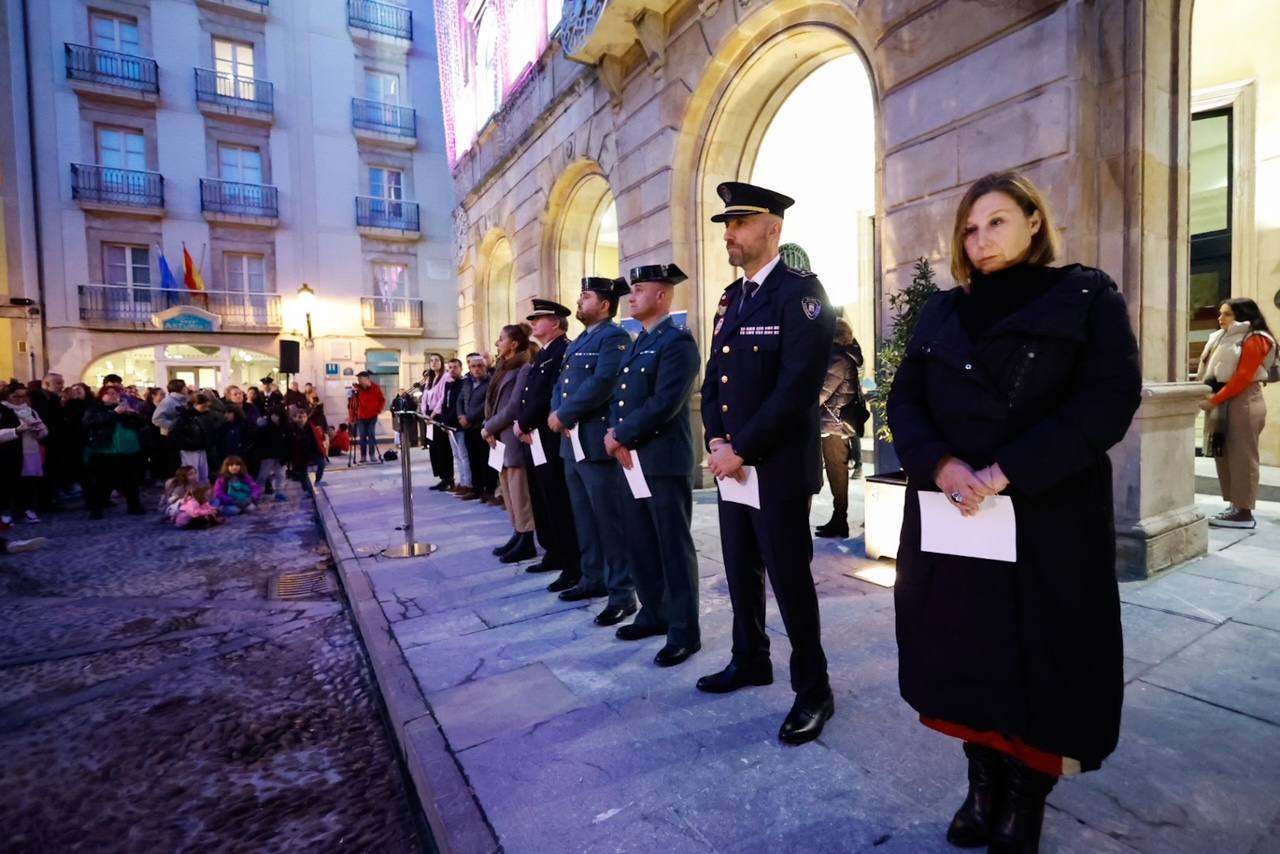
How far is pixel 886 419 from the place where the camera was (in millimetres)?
4719

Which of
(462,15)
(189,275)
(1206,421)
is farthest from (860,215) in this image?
(189,275)

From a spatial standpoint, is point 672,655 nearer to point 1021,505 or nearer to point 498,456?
point 1021,505

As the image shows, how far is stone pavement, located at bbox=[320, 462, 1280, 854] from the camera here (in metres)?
2.03

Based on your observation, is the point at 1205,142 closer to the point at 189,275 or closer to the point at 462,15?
the point at 462,15

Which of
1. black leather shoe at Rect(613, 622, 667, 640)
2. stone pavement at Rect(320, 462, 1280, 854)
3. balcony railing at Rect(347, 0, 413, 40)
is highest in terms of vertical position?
balcony railing at Rect(347, 0, 413, 40)

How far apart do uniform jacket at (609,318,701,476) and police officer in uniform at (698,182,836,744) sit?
0.47 meters

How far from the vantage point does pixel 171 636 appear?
4.25 metres

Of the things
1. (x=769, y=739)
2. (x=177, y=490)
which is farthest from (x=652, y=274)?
(x=177, y=490)

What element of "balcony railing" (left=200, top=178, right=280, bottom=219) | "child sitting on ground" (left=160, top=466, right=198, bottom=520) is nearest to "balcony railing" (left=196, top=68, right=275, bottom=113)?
"balcony railing" (left=200, top=178, right=280, bottom=219)

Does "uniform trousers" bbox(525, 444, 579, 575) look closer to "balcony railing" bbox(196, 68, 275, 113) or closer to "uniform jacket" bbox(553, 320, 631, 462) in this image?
"uniform jacket" bbox(553, 320, 631, 462)

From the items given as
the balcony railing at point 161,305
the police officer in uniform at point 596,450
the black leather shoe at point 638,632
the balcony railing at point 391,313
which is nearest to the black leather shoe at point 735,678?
the black leather shoe at point 638,632

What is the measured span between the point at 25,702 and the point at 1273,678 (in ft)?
18.7

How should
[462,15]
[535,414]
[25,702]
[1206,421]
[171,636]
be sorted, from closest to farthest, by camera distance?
1. [25,702]
2. [171,636]
3. [535,414]
4. [1206,421]
5. [462,15]

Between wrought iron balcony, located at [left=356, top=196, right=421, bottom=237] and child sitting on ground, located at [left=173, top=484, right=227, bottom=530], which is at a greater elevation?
wrought iron balcony, located at [left=356, top=196, right=421, bottom=237]
